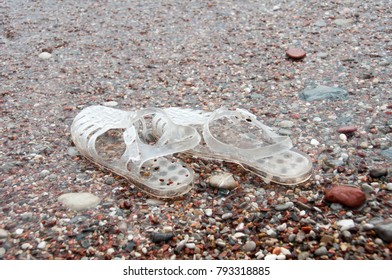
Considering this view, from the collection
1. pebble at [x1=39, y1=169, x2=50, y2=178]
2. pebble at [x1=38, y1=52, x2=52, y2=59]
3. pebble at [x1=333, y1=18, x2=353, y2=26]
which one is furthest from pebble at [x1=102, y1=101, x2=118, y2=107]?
pebble at [x1=333, y1=18, x2=353, y2=26]

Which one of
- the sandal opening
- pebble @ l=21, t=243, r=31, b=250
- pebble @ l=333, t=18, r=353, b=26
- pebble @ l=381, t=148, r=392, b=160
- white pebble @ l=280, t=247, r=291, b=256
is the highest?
white pebble @ l=280, t=247, r=291, b=256

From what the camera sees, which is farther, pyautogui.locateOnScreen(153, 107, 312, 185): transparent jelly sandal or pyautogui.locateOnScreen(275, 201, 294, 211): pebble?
pyautogui.locateOnScreen(153, 107, 312, 185): transparent jelly sandal

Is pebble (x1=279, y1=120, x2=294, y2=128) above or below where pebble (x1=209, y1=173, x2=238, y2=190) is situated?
below

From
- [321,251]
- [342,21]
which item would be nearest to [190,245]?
[321,251]

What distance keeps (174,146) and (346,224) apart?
32.0 inches

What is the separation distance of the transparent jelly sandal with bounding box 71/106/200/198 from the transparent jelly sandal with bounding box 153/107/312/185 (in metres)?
0.10

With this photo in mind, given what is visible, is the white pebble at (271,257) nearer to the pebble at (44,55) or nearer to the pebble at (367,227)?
the pebble at (367,227)

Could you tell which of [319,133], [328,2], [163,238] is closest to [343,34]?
[328,2]

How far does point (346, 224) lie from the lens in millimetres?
1854

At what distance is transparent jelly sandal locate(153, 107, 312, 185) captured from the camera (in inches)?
84.7

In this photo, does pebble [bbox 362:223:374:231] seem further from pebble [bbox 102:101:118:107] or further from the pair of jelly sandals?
pebble [bbox 102:101:118:107]

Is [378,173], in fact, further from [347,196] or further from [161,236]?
[161,236]

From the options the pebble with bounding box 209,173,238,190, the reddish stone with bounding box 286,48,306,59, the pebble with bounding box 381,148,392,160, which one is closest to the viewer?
the pebble with bounding box 209,173,238,190

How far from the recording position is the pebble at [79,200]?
80.2 inches
